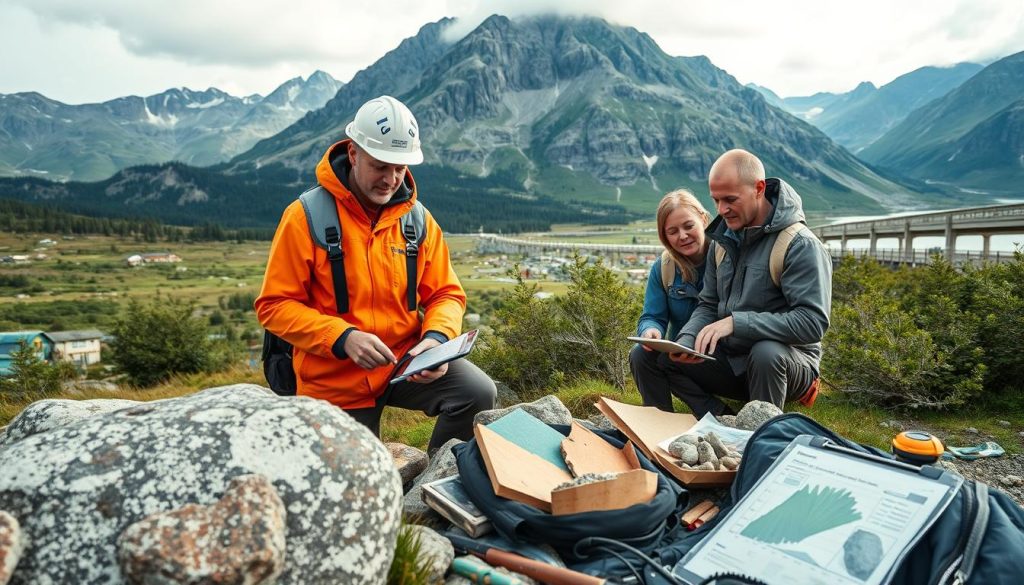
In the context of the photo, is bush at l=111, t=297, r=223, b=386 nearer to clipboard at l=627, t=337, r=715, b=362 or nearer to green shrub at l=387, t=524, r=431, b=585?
clipboard at l=627, t=337, r=715, b=362

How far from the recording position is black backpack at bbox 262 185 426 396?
4.35m

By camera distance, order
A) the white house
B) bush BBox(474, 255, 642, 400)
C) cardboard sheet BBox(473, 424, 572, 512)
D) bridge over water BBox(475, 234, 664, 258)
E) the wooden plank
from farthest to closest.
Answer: bridge over water BBox(475, 234, 664, 258) → the white house → bush BBox(474, 255, 642, 400) → cardboard sheet BBox(473, 424, 572, 512) → the wooden plank

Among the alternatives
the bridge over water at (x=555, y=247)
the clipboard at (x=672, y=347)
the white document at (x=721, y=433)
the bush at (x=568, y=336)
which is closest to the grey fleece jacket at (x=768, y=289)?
the clipboard at (x=672, y=347)

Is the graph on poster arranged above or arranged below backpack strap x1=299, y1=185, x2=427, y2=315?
below

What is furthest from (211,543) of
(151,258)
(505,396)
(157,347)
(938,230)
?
(151,258)

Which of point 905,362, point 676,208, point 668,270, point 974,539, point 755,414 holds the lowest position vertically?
point 905,362

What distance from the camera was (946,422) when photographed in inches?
259

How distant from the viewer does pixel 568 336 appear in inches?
373

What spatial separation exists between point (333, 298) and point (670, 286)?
3269mm

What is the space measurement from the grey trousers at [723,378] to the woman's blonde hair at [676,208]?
0.87 metres

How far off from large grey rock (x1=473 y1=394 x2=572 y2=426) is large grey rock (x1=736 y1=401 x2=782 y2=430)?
4.34 ft

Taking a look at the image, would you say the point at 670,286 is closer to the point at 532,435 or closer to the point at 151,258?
the point at 532,435

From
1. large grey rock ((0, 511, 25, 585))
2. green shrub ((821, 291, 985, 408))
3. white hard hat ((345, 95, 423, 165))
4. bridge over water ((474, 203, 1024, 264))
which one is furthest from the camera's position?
bridge over water ((474, 203, 1024, 264))

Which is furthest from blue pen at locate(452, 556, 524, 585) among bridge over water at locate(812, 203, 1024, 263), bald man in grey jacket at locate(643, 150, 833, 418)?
bridge over water at locate(812, 203, 1024, 263)
